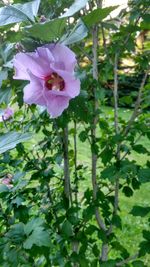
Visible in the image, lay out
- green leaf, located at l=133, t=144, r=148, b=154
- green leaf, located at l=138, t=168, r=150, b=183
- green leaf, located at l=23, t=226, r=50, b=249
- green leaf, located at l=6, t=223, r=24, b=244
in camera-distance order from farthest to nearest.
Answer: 1. green leaf, located at l=133, t=144, r=148, b=154
2. green leaf, located at l=138, t=168, r=150, b=183
3. green leaf, located at l=6, t=223, r=24, b=244
4. green leaf, located at l=23, t=226, r=50, b=249

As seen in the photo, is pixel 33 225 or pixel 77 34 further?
pixel 33 225

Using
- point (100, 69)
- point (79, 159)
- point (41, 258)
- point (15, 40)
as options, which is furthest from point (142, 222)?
point (15, 40)

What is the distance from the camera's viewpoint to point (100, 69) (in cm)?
178

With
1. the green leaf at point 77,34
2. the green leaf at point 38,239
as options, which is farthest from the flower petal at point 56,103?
the green leaf at point 38,239

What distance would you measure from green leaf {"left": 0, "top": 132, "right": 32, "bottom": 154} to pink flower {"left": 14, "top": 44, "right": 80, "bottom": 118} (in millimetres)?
97

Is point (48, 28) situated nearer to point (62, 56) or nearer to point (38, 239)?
point (62, 56)

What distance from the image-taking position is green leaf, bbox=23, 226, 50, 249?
1140 millimetres

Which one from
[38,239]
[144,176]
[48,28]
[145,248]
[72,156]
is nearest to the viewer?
[48,28]

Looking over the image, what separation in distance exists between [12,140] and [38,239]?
1.61ft

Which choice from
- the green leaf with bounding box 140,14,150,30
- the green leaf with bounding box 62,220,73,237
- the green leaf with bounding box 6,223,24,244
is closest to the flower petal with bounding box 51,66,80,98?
the green leaf with bounding box 6,223,24,244

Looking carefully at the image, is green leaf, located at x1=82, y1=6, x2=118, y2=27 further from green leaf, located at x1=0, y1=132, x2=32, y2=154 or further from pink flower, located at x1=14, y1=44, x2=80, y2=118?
green leaf, located at x1=0, y1=132, x2=32, y2=154

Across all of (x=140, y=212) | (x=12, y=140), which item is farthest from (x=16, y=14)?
(x=140, y=212)

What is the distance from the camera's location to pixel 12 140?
76 cm

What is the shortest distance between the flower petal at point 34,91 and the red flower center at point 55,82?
16mm
